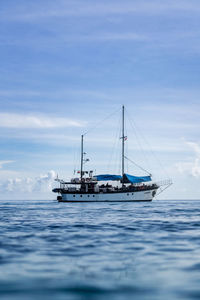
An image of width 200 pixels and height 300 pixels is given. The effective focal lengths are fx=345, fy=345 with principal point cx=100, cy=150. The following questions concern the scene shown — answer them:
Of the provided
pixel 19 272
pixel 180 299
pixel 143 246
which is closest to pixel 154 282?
pixel 180 299

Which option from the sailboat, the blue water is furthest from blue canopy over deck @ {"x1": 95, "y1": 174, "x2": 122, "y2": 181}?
the blue water

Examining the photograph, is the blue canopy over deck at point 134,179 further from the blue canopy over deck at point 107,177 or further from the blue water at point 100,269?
the blue water at point 100,269

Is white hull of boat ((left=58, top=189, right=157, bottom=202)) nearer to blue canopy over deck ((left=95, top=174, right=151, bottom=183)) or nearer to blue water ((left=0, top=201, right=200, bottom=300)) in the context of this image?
blue canopy over deck ((left=95, top=174, right=151, bottom=183))

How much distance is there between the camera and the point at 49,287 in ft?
25.6

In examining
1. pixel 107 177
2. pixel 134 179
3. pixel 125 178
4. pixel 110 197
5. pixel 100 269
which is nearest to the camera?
pixel 100 269

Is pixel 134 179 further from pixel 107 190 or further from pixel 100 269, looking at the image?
pixel 100 269

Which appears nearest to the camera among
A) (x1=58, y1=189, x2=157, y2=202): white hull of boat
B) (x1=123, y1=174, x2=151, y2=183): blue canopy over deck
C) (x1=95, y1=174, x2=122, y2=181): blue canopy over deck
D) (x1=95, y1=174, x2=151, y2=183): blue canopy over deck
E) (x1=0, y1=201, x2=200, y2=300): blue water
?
(x1=0, y1=201, x2=200, y2=300): blue water

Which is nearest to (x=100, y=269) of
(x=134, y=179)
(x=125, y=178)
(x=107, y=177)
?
(x=134, y=179)

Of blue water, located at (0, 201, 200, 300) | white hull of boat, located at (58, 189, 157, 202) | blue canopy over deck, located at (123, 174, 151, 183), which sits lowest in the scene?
white hull of boat, located at (58, 189, 157, 202)

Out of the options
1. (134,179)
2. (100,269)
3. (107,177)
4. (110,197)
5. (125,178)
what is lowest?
(110,197)

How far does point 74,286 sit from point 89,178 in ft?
286

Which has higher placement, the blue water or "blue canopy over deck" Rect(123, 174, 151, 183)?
"blue canopy over deck" Rect(123, 174, 151, 183)

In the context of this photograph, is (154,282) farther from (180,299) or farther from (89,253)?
(89,253)

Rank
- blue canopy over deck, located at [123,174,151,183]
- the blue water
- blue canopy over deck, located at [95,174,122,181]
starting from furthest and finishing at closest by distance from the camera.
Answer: blue canopy over deck, located at [95,174,122,181]
blue canopy over deck, located at [123,174,151,183]
the blue water
